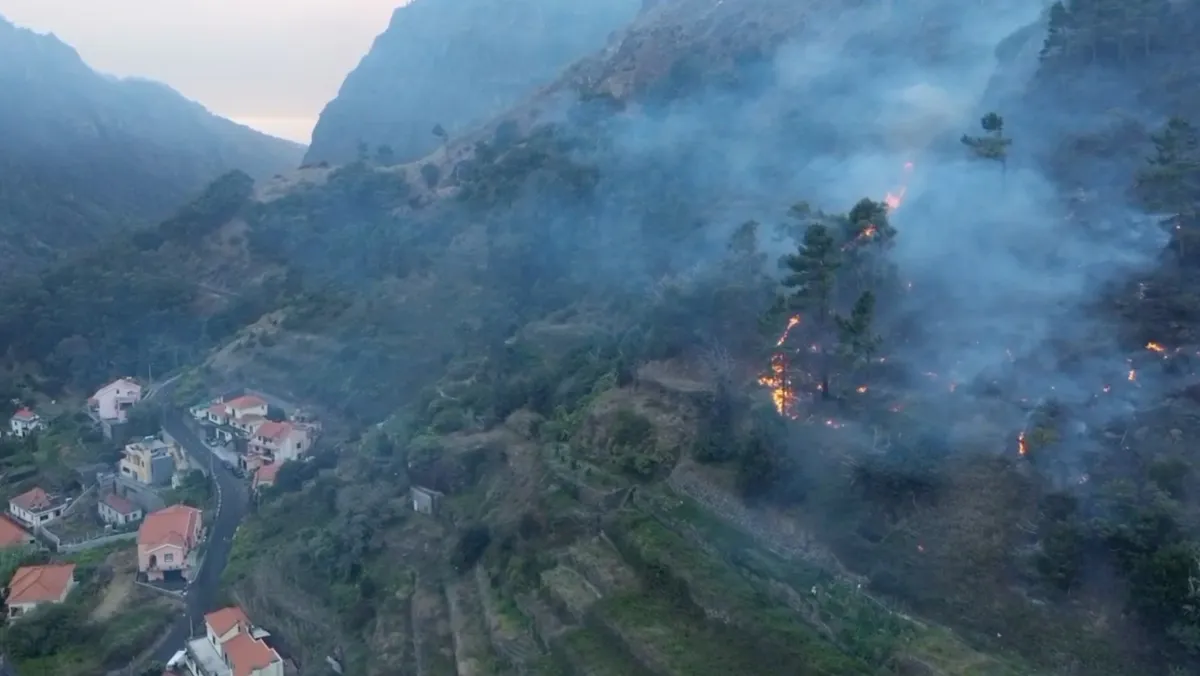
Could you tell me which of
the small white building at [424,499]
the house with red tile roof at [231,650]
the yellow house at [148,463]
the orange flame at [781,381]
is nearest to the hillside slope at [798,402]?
the orange flame at [781,381]

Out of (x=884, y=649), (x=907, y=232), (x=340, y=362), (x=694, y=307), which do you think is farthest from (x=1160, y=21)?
(x=340, y=362)

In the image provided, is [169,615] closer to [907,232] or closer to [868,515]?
[868,515]

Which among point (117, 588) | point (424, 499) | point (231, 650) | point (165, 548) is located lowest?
point (117, 588)

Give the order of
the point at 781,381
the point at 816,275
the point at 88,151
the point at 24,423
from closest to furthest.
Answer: the point at 816,275 → the point at 781,381 → the point at 24,423 → the point at 88,151

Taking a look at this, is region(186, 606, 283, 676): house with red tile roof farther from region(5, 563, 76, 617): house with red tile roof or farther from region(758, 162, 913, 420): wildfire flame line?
region(758, 162, 913, 420): wildfire flame line

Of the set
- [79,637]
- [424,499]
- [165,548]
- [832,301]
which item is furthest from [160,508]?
[832,301]

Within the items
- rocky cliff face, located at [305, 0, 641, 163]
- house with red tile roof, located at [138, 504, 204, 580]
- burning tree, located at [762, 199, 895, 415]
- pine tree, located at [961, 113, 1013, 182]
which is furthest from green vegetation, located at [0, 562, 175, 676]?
rocky cliff face, located at [305, 0, 641, 163]

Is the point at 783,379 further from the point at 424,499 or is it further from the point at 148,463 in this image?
the point at 148,463
